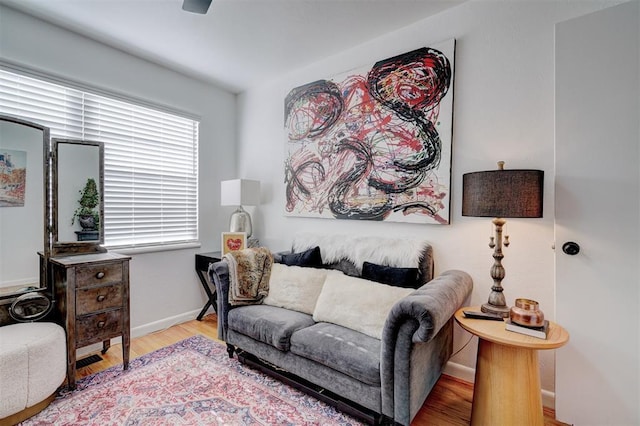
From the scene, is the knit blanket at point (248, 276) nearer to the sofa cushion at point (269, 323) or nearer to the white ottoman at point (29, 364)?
the sofa cushion at point (269, 323)

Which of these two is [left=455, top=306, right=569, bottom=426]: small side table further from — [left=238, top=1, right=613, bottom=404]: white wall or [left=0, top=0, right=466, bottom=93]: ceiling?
[left=0, top=0, right=466, bottom=93]: ceiling

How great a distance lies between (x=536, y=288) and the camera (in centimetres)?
181

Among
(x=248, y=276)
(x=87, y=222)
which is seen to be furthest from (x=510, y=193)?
(x=87, y=222)

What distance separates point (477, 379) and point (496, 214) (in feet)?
2.87

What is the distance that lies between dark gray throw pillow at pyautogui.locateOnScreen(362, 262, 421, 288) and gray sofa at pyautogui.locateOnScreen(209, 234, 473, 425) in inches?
2.4

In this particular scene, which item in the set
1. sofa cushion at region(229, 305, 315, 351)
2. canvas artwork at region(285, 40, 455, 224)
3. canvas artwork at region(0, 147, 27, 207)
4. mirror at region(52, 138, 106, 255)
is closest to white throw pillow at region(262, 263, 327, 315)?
sofa cushion at region(229, 305, 315, 351)

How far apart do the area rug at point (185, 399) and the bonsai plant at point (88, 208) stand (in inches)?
44.2

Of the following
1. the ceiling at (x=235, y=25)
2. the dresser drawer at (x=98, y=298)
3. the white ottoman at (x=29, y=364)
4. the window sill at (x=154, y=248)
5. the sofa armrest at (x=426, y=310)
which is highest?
the ceiling at (x=235, y=25)

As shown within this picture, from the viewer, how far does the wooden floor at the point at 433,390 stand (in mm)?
1690

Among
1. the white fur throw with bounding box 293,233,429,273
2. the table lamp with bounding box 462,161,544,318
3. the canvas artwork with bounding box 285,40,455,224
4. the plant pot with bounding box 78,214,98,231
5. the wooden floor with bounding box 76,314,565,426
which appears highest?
the canvas artwork with bounding box 285,40,455,224

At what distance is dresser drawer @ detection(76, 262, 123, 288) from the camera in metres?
1.98

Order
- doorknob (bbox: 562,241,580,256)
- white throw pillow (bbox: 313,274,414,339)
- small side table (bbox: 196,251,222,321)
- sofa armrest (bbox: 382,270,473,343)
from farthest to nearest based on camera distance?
small side table (bbox: 196,251,222,321), white throw pillow (bbox: 313,274,414,339), doorknob (bbox: 562,241,580,256), sofa armrest (bbox: 382,270,473,343)

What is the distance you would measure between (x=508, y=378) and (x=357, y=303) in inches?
33.2

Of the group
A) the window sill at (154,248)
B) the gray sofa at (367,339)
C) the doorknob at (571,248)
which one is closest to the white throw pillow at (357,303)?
the gray sofa at (367,339)
